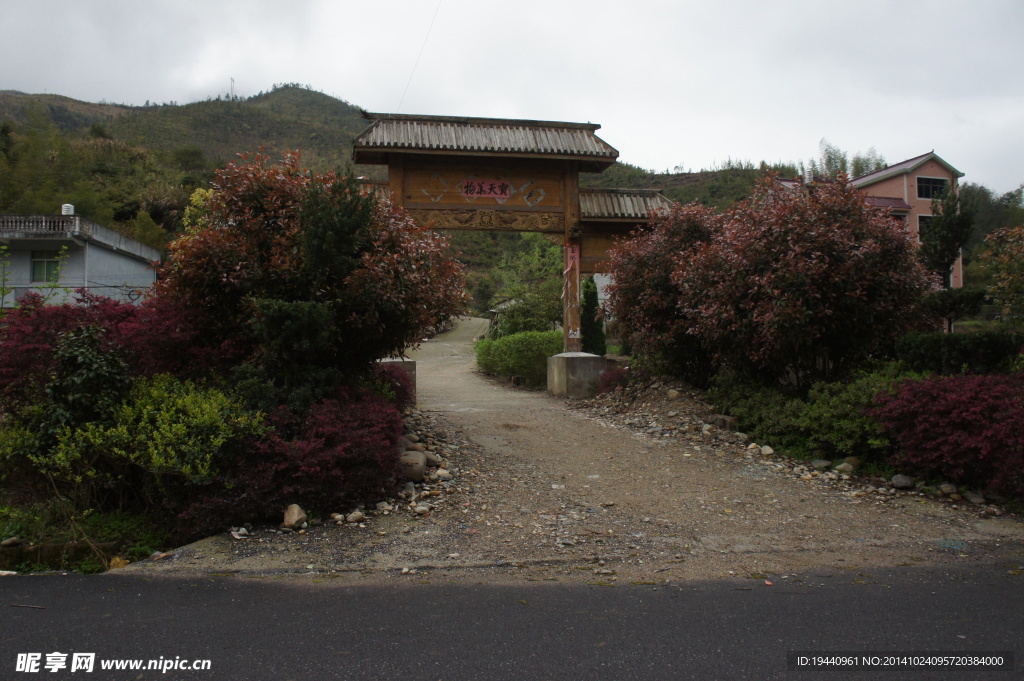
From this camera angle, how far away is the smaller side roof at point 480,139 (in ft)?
46.1

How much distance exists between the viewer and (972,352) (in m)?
7.74

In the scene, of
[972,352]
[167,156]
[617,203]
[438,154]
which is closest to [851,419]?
[972,352]

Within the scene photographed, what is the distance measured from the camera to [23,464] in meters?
6.27

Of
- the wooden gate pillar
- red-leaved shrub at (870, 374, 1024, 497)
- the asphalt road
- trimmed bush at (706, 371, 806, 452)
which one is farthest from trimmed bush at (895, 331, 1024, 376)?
the wooden gate pillar

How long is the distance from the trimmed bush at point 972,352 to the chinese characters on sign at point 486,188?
910 centimetres

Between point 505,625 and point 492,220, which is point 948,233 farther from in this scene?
point 505,625

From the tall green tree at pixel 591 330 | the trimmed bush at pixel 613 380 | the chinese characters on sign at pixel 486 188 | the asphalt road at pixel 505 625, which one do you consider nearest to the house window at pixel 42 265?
the chinese characters on sign at pixel 486 188

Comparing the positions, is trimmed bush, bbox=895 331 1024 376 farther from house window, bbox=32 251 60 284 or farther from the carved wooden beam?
house window, bbox=32 251 60 284

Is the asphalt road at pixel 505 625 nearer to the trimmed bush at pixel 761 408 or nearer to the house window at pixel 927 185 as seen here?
the trimmed bush at pixel 761 408

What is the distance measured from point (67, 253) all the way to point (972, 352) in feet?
80.2

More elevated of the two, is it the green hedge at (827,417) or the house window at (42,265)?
the house window at (42,265)

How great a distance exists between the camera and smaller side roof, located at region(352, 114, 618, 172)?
1405cm

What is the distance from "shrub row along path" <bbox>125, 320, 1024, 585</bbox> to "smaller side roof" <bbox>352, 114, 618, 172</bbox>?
720 centimetres

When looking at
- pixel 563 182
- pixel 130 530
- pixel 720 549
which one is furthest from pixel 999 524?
pixel 563 182
